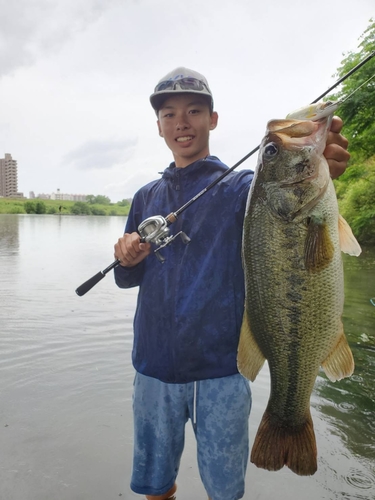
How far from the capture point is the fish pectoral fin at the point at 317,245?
207cm

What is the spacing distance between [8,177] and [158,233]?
559ft

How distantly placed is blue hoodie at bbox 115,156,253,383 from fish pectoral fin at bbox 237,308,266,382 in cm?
21

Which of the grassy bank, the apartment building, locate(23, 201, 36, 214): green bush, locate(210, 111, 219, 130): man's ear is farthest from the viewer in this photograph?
the apartment building

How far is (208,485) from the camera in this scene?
2.56 m

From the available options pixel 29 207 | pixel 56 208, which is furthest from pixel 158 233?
pixel 56 208

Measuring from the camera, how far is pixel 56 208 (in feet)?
A: 398

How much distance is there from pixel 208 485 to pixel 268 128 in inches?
82.1

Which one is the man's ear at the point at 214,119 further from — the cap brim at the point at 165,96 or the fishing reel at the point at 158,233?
the fishing reel at the point at 158,233

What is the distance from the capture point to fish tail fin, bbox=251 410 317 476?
2297 millimetres

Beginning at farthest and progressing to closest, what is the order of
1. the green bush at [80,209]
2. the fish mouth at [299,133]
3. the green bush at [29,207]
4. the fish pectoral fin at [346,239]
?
the green bush at [80,209] → the green bush at [29,207] → the fish pectoral fin at [346,239] → the fish mouth at [299,133]

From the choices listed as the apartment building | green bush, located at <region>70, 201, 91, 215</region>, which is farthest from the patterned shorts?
the apartment building

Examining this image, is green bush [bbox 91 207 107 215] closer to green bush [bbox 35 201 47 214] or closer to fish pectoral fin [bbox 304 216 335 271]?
green bush [bbox 35 201 47 214]

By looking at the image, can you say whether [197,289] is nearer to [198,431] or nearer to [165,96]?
[198,431]

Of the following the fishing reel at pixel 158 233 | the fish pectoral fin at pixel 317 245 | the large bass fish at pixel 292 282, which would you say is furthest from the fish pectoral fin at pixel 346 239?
the fishing reel at pixel 158 233
